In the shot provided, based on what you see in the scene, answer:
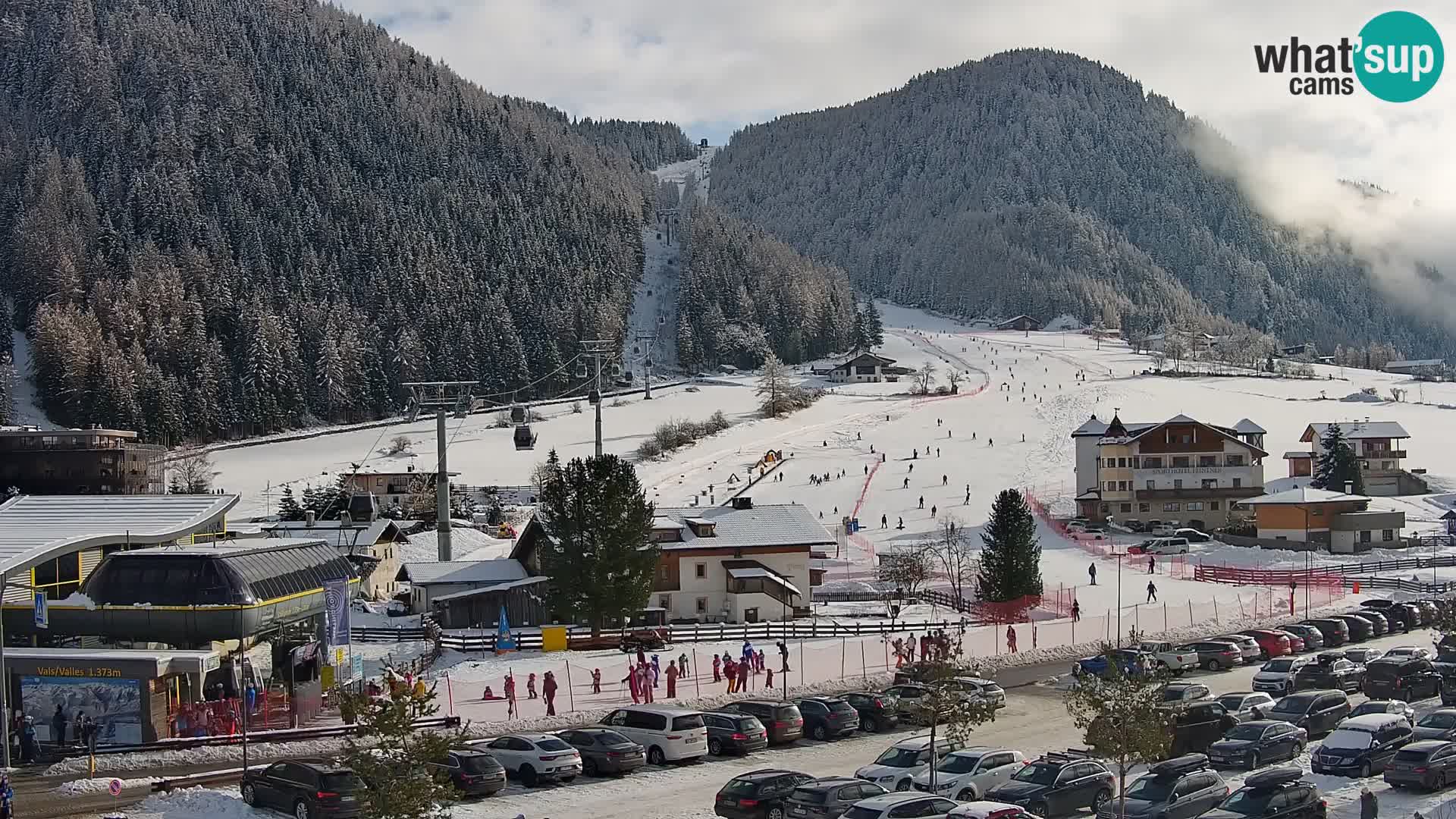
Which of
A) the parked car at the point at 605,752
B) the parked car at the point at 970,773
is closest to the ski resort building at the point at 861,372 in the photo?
the parked car at the point at 605,752

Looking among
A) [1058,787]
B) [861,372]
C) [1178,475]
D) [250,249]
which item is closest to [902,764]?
[1058,787]

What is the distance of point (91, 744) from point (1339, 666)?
27.9m

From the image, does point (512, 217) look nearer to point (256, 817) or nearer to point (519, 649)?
point (519, 649)

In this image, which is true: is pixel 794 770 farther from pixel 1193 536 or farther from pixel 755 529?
pixel 1193 536

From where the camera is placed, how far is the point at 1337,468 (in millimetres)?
76562

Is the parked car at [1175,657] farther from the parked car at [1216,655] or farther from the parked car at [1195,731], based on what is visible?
the parked car at [1195,731]

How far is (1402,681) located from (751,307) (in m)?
147

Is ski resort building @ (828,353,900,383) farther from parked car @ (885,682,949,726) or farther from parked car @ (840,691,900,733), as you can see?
parked car @ (840,691,900,733)

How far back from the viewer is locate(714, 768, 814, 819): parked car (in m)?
22.4

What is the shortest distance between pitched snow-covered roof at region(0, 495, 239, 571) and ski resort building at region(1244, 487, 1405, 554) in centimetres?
4762

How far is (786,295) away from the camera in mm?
182750

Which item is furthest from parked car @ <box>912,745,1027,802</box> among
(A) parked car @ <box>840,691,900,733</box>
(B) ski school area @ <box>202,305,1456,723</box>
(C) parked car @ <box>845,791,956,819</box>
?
(B) ski school area @ <box>202,305,1456,723</box>

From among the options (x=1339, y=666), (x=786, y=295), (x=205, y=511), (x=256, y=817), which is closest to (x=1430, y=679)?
(x=1339, y=666)

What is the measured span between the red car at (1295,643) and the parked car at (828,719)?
15651 mm
